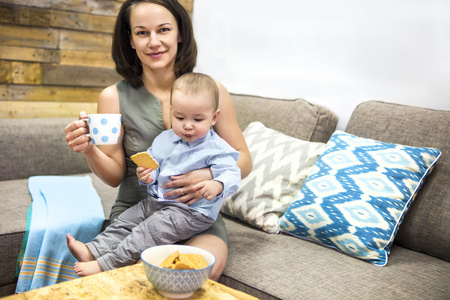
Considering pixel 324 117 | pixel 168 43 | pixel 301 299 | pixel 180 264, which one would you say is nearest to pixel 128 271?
pixel 180 264

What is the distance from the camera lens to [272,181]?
1860 millimetres

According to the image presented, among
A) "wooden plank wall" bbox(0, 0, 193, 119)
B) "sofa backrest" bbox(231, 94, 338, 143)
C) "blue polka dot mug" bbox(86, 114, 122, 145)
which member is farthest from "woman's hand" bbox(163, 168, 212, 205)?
"wooden plank wall" bbox(0, 0, 193, 119)

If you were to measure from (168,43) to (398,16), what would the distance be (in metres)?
1.08

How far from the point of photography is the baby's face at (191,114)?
4.44 feet

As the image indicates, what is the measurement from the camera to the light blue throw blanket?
1654 millimetres

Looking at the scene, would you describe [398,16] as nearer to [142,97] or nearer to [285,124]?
[285,124]

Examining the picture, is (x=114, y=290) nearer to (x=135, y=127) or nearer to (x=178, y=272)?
(x=178, y=272)

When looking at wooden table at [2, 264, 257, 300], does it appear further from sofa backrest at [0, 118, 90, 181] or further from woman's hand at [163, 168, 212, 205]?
sofa backrest at [0, 118, 90, 181]

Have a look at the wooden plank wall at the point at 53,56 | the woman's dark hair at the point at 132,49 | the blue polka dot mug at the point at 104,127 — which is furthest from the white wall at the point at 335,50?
the blue polka dot mug at the point at 104,127

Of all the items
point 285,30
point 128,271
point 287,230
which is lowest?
point 287,230

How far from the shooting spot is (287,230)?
175 centimetres

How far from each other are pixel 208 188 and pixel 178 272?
0.40 metres

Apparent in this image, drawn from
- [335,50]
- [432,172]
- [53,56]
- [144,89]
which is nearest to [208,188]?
[144,89]

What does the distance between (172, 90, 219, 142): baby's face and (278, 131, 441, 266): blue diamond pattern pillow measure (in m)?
0.54
